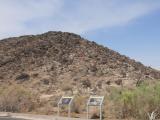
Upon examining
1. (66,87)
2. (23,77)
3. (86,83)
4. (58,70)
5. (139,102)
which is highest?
(58,70)

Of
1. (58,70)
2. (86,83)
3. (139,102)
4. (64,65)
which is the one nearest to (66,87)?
(86,83)

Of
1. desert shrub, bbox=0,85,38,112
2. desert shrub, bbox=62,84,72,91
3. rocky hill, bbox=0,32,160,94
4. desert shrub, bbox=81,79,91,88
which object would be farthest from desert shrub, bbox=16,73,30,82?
desert shrub, bbox=0,85,38,112

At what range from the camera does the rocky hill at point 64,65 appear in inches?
2156

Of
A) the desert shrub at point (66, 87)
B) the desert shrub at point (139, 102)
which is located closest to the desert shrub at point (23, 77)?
the desert shrub at point (66, 87)

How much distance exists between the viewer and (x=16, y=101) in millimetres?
38094

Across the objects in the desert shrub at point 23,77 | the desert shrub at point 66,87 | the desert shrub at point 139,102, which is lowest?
the desert shrub at point 139,102

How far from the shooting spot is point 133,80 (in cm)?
5475

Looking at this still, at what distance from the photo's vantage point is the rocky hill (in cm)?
5475

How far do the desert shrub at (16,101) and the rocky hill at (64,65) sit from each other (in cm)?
1071

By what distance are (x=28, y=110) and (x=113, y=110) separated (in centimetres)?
899

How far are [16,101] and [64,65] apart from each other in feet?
78.7

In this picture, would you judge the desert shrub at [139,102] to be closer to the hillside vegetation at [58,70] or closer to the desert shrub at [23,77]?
the hillside vegetation at [58,70]

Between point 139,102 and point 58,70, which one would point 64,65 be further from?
point 139,102

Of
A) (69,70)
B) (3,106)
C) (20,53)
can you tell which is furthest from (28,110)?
(20,53)
